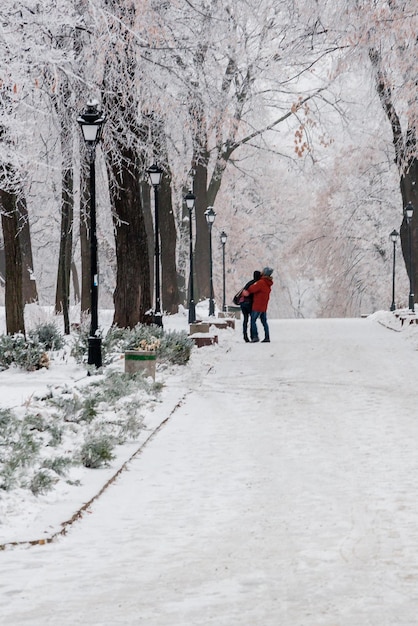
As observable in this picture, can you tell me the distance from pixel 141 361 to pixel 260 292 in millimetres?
11712

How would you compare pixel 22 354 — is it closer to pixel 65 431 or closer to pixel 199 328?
pixel 65 431

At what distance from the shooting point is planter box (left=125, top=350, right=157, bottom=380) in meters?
15.9

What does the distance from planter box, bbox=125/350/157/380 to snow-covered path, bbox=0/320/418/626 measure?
8.29 feet

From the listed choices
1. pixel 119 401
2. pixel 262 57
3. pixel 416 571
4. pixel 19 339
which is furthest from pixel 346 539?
pixel 262 57

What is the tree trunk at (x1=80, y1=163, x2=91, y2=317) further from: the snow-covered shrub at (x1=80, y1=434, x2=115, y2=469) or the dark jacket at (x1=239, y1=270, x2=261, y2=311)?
the snow-covered shrub at (x1=80, y1=434, x2=115, y2=469)

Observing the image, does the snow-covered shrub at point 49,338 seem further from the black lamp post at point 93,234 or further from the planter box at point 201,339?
the planter box at point 201,339

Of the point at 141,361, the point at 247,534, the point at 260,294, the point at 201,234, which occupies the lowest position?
the point at 247,534

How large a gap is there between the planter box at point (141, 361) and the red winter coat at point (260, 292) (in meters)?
11.4

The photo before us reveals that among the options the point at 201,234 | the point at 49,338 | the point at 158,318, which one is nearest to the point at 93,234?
the point at 49,338

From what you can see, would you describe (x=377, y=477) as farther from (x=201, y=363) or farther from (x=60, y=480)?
(x=201, y=363)

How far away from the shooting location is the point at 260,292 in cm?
2733

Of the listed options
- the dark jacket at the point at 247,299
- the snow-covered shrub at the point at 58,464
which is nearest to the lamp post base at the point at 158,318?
the dark jacket at the point at 247,299

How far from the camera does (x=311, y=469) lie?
30.5ft

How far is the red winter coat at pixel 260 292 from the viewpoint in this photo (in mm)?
27219
